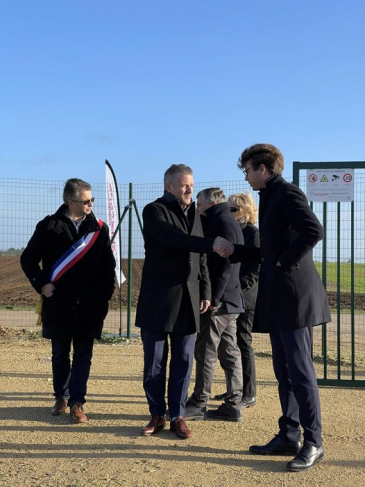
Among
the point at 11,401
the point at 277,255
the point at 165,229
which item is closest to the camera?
the point at 277,255

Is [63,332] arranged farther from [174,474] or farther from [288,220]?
[288,220]

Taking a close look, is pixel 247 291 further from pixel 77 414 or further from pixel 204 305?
pixel 77 414

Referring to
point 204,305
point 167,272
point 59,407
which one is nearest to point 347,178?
point 204,305

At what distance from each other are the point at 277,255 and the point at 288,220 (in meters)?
0.24

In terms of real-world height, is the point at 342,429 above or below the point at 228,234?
below

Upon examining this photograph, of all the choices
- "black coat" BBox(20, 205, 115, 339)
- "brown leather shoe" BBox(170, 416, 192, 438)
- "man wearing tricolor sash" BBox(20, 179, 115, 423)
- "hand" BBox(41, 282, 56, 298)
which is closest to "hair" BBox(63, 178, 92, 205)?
"man wearing tricolor sash" BBox(20, 179, 115, 423)

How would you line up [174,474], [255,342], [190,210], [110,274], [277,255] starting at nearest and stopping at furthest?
1. [174,474]
2. [277,255]
3. [190,210]
4. [110,274]
5. [255,342]

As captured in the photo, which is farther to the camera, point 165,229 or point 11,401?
point 11,401

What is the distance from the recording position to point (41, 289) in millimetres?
5215

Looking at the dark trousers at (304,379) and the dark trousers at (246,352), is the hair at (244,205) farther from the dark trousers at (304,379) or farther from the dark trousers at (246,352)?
the dark trousers at (304,379)

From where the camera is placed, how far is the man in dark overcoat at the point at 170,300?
4.71m

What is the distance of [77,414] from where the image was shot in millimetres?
5086

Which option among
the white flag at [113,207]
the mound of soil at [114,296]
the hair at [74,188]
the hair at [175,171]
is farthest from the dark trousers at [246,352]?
the mound of soil at [114,296]

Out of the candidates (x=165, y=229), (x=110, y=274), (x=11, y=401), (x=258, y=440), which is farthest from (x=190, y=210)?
(x=11, y=401)
